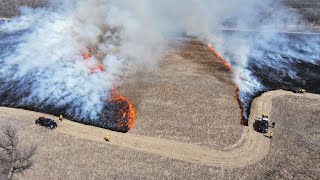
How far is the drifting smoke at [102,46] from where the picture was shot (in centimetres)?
5144

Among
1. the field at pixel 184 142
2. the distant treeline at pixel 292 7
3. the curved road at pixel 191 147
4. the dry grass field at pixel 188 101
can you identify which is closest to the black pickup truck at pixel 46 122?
the field at pixel 184 142

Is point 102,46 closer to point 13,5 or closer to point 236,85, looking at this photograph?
point 236,85

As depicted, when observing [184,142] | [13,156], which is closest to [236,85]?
[184,142]

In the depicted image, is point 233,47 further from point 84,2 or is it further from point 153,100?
point 84,2

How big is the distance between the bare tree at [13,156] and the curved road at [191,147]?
5.34 m

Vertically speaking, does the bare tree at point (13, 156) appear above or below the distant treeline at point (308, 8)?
below

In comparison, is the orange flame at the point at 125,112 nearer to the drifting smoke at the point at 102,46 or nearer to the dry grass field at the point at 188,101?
the dry grass field at the point at 188,101

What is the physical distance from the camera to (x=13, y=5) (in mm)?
88000

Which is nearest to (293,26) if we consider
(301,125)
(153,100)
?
(301,125)

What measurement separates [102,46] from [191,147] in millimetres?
29414

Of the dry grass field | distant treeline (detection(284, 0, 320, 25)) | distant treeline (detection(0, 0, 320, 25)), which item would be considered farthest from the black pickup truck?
distant treeline (detection(284, 0, 320, 25))

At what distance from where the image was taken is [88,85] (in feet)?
171

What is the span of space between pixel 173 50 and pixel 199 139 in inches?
1063

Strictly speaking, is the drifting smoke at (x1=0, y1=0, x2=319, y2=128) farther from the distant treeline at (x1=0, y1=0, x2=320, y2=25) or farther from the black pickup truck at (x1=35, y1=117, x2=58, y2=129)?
the distant treeline at (x1=0, y1=0, x2=320, y2=25)
